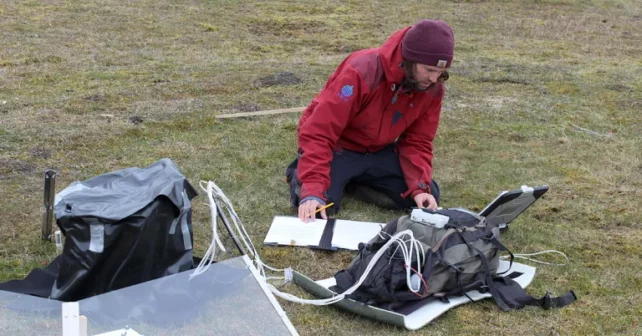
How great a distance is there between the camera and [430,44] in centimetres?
377

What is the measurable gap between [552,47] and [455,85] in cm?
366

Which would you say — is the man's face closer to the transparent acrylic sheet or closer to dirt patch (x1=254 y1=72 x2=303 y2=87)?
the transparent acrylic sheet

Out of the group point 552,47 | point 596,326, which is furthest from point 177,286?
point 552,47

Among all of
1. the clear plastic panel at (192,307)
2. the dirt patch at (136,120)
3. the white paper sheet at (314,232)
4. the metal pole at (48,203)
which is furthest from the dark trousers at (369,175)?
the dirt patch at (136,120)

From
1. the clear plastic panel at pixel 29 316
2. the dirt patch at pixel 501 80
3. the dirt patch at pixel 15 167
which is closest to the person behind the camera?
the clear plastic panel at pixel 29 316

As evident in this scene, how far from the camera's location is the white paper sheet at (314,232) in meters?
3.96

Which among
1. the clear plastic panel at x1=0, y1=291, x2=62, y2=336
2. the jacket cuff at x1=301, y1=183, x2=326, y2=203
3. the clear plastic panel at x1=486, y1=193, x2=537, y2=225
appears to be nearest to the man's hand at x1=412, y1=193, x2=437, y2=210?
the clear plastic panel at x1=486, y1=193, x2=537, y2=225

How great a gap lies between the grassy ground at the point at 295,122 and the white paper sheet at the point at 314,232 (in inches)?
3.6

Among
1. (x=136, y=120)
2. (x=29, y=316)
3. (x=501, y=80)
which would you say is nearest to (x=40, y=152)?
(x=136, y=120)

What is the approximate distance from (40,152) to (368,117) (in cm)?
258

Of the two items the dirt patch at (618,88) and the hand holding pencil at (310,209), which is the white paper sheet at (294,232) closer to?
the hand holding pencil at (310,209)

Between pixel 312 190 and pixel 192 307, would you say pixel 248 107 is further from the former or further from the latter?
pixel 192 307

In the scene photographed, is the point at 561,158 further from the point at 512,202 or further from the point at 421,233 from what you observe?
the point at 421,233

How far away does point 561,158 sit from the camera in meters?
5.75
